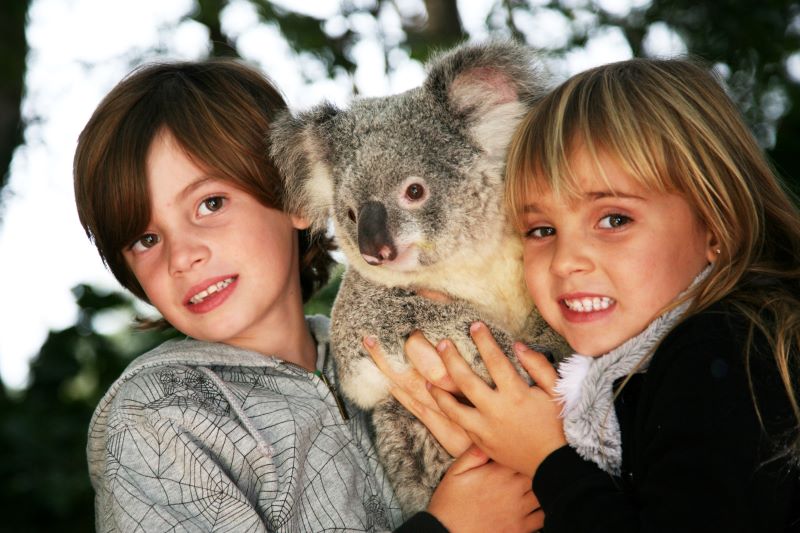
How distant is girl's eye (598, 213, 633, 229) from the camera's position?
1.73m

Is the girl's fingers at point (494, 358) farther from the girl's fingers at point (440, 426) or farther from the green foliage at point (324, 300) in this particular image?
the green foliage at point (324, 300)

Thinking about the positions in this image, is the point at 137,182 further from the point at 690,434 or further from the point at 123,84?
the point at 690,434

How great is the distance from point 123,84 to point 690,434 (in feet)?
6.12

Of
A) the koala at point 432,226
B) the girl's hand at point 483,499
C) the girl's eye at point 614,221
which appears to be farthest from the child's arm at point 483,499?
the girl's eye at point 614,221

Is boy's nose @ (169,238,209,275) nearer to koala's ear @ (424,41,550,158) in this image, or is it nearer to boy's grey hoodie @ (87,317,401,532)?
boy's grey hoodie @ (87,317,401,532)

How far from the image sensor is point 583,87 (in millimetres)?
1858

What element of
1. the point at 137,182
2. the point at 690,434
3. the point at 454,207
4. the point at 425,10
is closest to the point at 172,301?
the point at 137,182

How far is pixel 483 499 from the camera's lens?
6.35 ft

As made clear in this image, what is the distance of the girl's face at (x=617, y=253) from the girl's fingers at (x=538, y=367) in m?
0.17

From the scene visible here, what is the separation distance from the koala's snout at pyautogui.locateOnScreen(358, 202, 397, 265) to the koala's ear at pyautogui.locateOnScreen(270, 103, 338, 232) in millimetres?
326

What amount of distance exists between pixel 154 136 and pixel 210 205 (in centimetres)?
24

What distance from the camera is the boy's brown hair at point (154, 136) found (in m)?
2.11

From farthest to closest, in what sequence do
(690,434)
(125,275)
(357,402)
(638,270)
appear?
1. (125,275)
2. (357,402)
3. (638,270)
4. (690,434)

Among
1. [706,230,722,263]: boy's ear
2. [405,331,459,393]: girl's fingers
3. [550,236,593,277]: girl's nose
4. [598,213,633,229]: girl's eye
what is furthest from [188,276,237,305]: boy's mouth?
[706,230,722,263]: boy's ear
